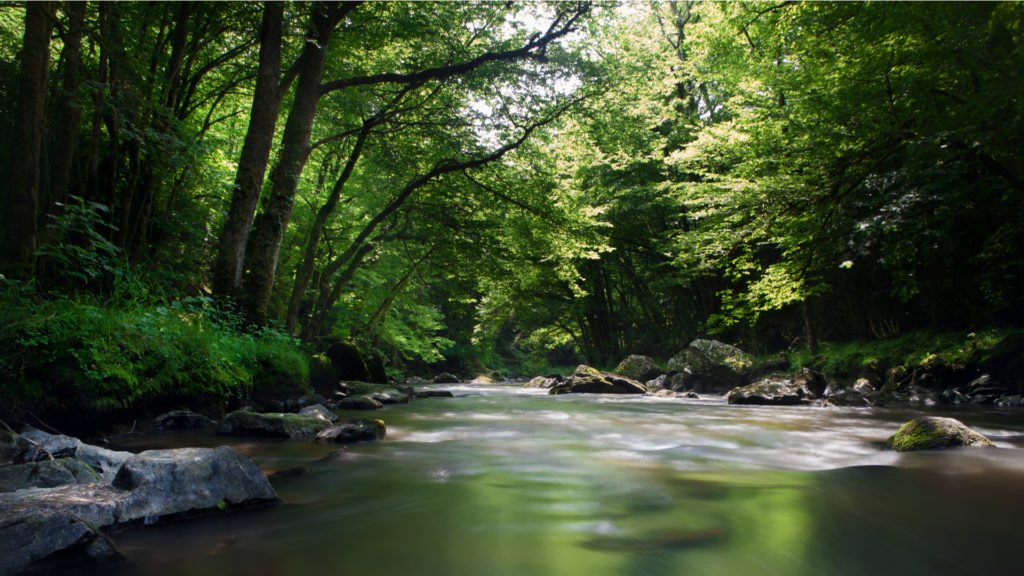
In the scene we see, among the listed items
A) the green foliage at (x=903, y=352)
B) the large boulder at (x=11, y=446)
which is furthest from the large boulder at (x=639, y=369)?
the large boulder at (x=11, y=446)

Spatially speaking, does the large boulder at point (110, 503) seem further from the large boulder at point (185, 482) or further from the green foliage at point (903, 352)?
the green foliage at point (903, 352)

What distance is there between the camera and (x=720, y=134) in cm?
1316

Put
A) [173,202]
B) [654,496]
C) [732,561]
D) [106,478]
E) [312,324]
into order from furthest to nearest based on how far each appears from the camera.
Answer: [312,324]
[173,202]
[654,496]
[106,478]
[732,561]

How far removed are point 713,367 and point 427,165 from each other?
34.3ft

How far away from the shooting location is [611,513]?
3.26 m

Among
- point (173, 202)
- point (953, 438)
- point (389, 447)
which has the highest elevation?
point (173, 202)

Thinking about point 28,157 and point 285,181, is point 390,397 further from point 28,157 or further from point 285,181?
point 28,157

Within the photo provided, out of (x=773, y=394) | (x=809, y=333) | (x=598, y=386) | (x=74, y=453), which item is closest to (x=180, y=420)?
(x=74, y=453)

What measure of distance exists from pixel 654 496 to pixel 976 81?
9637 millimetres

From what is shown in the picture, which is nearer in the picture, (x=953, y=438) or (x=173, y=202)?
(x=953, y=438)

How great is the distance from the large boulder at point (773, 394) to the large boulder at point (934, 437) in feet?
19.2

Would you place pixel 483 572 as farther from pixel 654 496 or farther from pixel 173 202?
pixel 173 202

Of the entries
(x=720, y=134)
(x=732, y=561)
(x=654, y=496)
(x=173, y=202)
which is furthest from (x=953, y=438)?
(x=173, y=202)

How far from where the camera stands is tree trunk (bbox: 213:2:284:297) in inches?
331
